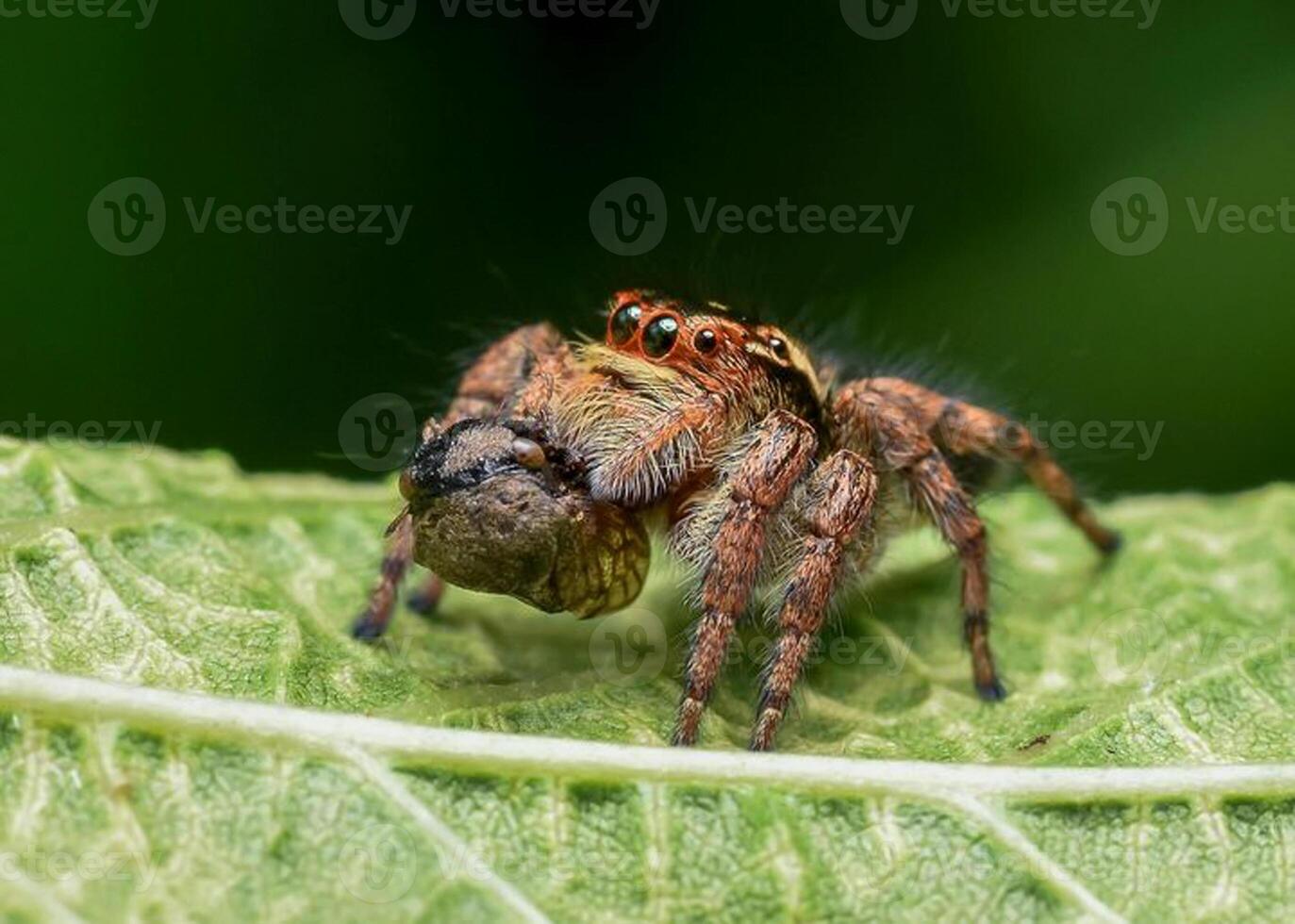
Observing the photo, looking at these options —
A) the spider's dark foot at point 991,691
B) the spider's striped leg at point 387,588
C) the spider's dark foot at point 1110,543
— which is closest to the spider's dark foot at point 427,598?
the spider's striped leg at point 387,588

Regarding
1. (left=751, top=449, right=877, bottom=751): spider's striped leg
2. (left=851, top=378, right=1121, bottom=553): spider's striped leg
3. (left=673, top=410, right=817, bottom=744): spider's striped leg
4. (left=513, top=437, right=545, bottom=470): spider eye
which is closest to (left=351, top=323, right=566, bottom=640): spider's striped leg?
(left=513, top=437, right=545, bottom=470): spider eye

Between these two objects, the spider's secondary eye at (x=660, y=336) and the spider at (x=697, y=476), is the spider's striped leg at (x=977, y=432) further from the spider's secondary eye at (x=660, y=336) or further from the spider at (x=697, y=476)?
the spider's secondary eye at (x=660, y=336)

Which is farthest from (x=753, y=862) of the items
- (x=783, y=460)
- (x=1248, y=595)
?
(x=1248, y=595)

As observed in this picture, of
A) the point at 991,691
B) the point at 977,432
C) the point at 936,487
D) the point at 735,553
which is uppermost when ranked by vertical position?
the point at 977,432

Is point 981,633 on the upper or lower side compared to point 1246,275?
lower

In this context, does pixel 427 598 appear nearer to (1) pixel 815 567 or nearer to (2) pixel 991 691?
(1) pixel 815 567

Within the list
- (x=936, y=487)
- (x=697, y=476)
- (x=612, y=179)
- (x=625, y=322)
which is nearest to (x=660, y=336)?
(x=625, y=322)

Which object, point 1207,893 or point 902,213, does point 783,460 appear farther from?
point 902,213
